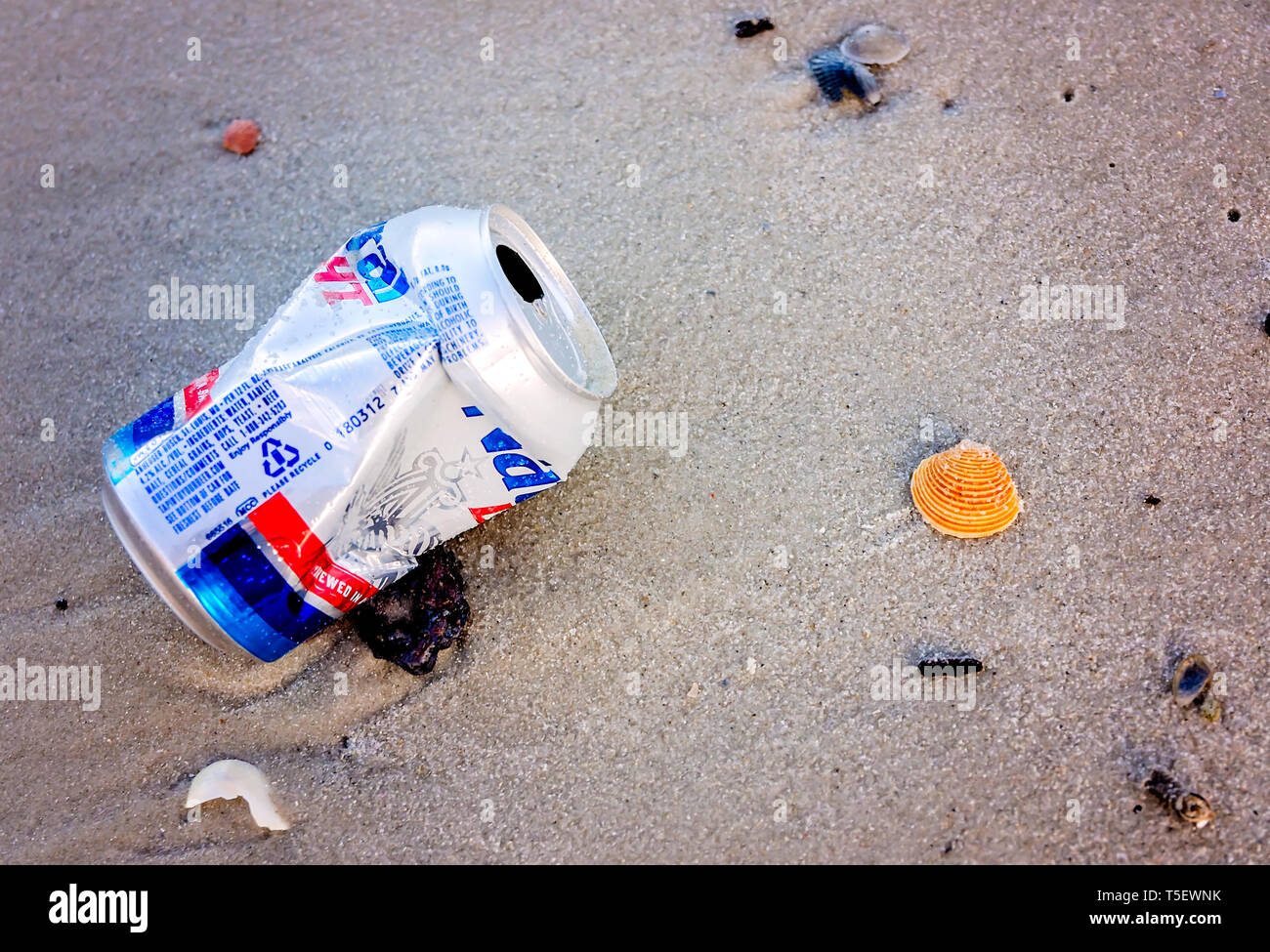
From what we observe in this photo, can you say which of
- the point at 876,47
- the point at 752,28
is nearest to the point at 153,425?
the point at 752,28

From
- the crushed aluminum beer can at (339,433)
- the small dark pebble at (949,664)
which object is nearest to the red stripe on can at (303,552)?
the crushed aluminum beer can at (339,433)

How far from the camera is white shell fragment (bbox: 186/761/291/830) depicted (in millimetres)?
1631

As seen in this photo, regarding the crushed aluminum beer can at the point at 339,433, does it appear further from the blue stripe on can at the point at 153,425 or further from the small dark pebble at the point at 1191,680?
the small dark pebble at the point at 1191,680

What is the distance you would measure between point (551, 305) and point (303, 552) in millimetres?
587

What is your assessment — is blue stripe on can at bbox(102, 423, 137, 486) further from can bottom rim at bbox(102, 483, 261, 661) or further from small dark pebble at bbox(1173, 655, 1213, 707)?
small dark pebble at bbox(1173, 655, 1213, 707)

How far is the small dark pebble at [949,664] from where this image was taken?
1661mm

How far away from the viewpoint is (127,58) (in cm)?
237

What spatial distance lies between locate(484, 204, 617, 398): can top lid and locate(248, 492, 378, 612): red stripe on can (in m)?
0.48

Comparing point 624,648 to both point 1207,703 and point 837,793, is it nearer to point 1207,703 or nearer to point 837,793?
point 837,793

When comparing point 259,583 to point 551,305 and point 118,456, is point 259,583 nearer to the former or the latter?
point 118,456

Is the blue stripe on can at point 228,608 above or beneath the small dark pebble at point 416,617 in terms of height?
above

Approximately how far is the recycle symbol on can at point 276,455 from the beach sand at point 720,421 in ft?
1.38

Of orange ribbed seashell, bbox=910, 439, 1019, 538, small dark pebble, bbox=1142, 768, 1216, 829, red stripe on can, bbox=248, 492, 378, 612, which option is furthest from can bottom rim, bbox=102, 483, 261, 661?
small dark pebble, bbox=1142, 768, 1216, 829

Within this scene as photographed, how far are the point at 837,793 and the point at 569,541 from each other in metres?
0.65
